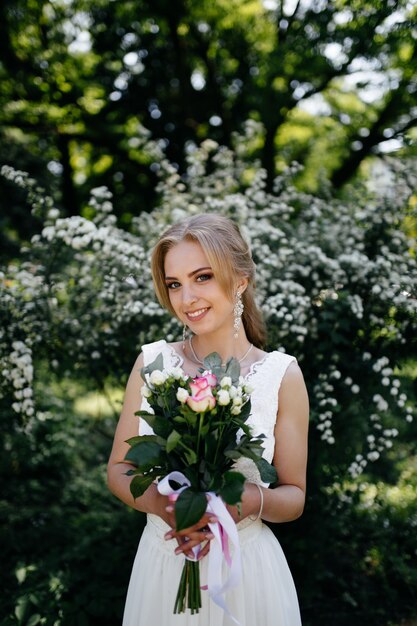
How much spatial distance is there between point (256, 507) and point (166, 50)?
709 cm

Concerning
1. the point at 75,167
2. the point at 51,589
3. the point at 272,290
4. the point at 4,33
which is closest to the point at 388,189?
the point at 272,290

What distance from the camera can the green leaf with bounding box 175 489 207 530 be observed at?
161 centimetres

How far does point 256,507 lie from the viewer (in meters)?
1.92

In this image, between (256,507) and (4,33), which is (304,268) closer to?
(256,507)

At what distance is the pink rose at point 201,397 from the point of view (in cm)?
159

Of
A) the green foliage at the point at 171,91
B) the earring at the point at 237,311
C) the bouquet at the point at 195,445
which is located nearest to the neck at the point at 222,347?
the earring at the point at 237,311

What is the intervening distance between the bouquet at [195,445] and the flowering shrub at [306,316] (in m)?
1.49

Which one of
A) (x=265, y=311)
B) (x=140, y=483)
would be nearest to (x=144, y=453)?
(x=140, y=483)

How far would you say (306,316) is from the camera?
136 inches

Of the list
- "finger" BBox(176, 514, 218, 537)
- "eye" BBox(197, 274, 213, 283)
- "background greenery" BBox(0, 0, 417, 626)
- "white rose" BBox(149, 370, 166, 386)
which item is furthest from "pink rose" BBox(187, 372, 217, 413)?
"background greenery" BBox(0, 0, 417, 626)

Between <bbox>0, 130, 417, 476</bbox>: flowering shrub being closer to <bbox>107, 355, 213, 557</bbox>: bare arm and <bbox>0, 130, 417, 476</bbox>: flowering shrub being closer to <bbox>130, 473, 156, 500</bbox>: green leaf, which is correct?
<bbox>107, 355, 213, 557</bbox>: bare arm

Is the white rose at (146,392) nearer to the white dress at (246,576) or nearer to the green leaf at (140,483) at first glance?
the green leaf at (140,483)

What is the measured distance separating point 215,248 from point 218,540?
1.09 metres

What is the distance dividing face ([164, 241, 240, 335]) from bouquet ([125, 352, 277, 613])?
1.21 feet
